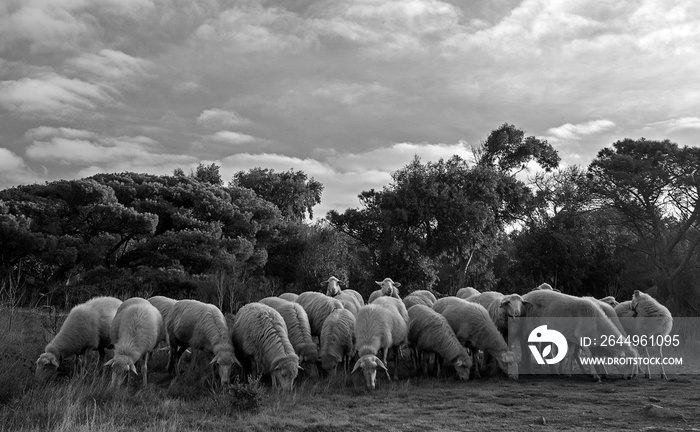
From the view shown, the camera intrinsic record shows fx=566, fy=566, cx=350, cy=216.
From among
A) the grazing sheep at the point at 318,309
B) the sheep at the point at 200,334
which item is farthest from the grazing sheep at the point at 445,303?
the sheep at the point at 200,334

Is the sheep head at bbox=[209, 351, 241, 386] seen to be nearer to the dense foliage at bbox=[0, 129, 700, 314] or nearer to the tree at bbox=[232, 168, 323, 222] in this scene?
the dense foliage at bbox=[0, 129, 700, 314]

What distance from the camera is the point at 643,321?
12867 millimetres

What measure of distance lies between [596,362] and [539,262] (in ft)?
57.7

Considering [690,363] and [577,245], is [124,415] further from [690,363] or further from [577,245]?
[577,245]

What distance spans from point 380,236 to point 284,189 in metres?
13.7

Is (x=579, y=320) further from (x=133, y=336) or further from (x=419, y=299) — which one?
(x=133, y=336)

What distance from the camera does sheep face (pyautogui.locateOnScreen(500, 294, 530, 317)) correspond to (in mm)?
12812

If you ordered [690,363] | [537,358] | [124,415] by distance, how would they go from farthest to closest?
[690,363]
[537,358]
[124,415]

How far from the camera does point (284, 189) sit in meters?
44.0

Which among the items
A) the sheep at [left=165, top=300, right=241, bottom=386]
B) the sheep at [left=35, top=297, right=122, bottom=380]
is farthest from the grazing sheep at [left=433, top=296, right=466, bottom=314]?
the sheep at [left=35, top=297, right=122, bottom=380]

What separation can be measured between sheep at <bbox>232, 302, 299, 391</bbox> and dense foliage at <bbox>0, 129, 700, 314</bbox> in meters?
9.32

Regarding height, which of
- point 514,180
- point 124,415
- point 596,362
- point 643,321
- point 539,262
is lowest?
point 124,415

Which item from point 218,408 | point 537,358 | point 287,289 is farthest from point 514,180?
point 218,408

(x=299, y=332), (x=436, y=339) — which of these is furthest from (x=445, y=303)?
(x=299, y=332)
